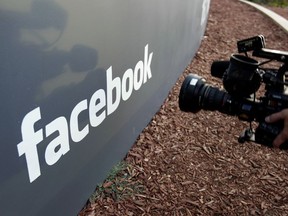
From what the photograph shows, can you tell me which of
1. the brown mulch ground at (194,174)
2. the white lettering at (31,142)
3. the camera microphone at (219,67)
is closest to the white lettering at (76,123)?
the white lettering at (31,142)

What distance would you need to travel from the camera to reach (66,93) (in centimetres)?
171

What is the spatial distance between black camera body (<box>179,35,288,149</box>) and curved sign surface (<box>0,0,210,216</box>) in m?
0.54

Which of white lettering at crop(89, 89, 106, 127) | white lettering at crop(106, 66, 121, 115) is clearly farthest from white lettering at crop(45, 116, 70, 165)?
white lettering at crop(106, 66, 121, 115)

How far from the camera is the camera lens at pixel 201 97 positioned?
2096mm

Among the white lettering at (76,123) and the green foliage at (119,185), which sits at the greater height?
the white lettering at (76,123)

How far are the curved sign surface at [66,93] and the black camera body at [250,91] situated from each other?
21.3 inches

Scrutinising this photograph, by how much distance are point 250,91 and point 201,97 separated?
321 millimetres

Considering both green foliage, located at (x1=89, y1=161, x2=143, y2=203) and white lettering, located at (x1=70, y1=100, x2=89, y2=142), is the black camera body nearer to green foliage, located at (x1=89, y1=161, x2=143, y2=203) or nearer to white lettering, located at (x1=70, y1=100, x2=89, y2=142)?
white lettering, located at (x1=70, y1=100, x2=89, y2=142)

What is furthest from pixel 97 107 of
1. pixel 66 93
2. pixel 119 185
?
pixel 119 185

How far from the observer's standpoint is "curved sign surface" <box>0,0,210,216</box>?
1347 mm

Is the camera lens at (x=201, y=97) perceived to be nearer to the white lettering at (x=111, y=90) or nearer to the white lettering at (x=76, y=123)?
the white lettering at (x=111, y=90)

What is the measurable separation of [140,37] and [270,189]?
5.23 ft

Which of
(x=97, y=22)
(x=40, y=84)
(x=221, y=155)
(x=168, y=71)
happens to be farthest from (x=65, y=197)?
(x=168, y=71)

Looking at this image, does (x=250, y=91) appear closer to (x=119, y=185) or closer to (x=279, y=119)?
(x=279, y=119)
